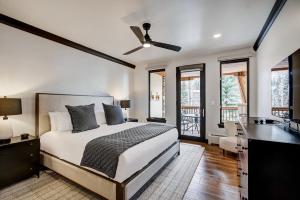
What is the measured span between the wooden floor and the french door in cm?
151

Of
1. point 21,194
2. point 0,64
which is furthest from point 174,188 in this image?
point 0,64

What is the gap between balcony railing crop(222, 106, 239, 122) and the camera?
4.86m

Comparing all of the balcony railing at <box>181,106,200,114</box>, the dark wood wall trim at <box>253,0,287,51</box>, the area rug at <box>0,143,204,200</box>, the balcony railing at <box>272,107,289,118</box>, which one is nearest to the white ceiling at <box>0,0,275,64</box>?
the dark wood wall trim at <box>253,0,287,51</box>

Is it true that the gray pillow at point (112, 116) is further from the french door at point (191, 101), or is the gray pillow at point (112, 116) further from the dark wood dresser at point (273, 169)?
the dark wood dresser at point (273, 169)

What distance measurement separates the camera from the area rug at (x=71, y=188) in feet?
6.82

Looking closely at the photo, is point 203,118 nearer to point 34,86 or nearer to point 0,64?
point 34,86

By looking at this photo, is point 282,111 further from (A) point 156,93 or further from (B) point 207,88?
(A) point 156,93

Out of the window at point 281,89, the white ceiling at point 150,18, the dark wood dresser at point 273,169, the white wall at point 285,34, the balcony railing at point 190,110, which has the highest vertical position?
the white ceiling at point 150,18

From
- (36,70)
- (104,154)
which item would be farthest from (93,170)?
(36,70)

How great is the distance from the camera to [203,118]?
15.9ft

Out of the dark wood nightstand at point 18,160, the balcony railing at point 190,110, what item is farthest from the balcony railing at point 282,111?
the dark wood nightstand at point 18,160

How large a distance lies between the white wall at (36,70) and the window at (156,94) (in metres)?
2.15

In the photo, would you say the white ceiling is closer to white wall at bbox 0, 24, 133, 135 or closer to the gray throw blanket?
white wall at bbox 0, 24, 133, 135

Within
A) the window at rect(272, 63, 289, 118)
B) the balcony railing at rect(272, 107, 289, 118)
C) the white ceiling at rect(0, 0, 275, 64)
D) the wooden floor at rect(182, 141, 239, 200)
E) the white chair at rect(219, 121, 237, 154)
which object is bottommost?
the wooden floor at rect(182, 141, 239, 200)
